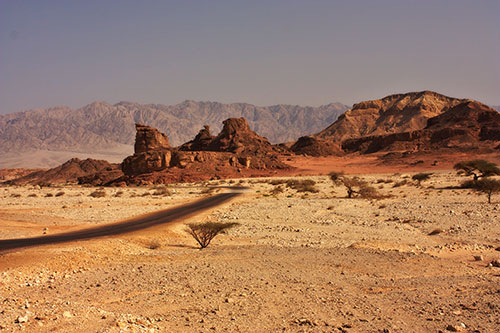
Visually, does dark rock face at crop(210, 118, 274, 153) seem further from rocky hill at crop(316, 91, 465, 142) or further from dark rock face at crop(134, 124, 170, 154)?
rocky hill at crop(316, 91, 465, 142)

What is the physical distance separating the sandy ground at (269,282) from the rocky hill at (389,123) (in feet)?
267

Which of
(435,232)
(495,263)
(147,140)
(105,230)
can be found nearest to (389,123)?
(147,140)

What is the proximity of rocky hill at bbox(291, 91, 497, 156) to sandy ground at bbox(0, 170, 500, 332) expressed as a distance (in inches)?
3201

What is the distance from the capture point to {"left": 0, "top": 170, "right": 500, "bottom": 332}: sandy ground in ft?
26.0

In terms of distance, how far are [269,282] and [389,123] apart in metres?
146

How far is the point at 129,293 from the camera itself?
972 cm

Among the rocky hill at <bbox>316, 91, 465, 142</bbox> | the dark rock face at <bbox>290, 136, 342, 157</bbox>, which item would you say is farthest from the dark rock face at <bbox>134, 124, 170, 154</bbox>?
the rocky hill at <bbox>316, 91, 465, 142</bbox>

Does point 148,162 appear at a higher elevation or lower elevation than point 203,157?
lower

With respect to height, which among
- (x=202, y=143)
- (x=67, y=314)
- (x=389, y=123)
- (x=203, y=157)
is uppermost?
(x=389, y=123)

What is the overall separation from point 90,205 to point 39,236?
15.2m

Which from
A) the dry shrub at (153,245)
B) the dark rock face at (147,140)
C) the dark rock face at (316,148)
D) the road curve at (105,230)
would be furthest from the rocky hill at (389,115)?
the dry shrub at (153,245)

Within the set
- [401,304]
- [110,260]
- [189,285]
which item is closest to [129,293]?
[189,285]

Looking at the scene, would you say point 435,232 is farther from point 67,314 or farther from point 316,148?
point 316,148

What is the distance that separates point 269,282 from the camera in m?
10.6
